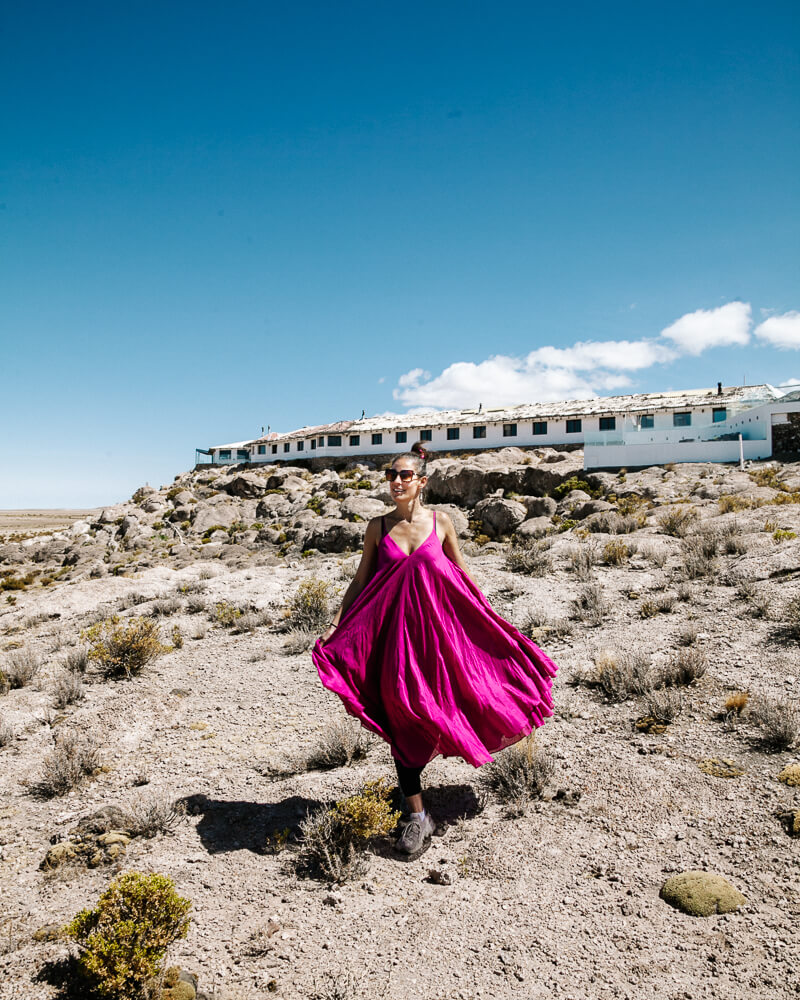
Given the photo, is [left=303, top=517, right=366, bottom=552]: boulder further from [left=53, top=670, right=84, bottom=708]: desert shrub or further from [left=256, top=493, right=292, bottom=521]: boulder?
[left=53, top=670, right=84, bottom=708]: desert shrub

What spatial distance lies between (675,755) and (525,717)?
1.88 meters

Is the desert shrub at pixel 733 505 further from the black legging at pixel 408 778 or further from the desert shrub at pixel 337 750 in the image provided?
the black legging at pixel 408 778

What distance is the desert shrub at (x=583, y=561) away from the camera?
1085 cm

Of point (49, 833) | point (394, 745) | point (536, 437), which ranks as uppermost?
point (536, 437)

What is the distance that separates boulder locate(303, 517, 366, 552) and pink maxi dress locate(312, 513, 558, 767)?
12.3 meters

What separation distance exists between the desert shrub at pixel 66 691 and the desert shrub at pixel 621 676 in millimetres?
6117

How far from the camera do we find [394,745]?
3.79 metres

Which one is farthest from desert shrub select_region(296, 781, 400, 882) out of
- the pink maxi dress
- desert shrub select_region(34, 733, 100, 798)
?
desert shrub select_region(34, 733, 100, 798)

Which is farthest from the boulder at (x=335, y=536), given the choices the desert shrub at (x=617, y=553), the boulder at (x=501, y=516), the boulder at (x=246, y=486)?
the boulder at (x=246, y=486)

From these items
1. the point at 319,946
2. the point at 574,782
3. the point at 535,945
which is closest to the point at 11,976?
the point at 319,946

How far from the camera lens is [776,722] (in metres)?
4.84

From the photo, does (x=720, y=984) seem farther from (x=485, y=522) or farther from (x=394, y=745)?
(x=485, y=522)

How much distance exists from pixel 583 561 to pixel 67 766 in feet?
29.3

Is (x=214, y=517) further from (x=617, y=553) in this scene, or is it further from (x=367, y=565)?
(x=367, y=565)
